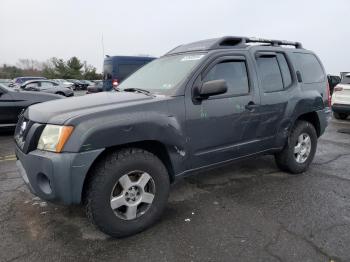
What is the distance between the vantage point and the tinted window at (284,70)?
4.25 m

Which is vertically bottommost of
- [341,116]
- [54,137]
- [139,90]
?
[341,116]

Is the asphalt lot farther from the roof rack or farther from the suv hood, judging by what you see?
the roof rack

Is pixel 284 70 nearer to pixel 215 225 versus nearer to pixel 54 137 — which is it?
pixel 215 225

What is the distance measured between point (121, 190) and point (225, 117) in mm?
1387

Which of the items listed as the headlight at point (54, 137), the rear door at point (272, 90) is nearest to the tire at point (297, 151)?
the rear door at point (272, 90)

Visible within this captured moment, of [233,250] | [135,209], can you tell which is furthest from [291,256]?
[135,209]

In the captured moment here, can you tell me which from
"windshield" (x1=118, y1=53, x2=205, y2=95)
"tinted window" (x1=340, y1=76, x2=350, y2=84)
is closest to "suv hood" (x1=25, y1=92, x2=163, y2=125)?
"windshield" (x1=118, y1=53, x2=205, y2=95)

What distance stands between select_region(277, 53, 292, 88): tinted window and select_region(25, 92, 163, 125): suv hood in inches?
81.7

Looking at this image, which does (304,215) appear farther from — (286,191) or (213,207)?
(213,207)

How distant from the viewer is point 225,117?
3.44 m

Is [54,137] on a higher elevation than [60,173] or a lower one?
higher

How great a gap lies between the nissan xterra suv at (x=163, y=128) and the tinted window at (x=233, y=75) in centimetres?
1

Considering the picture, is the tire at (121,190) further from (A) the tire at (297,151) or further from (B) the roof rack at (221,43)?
(A) the tire at (297,151)

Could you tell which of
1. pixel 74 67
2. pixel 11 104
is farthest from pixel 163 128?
pixel 74 67
